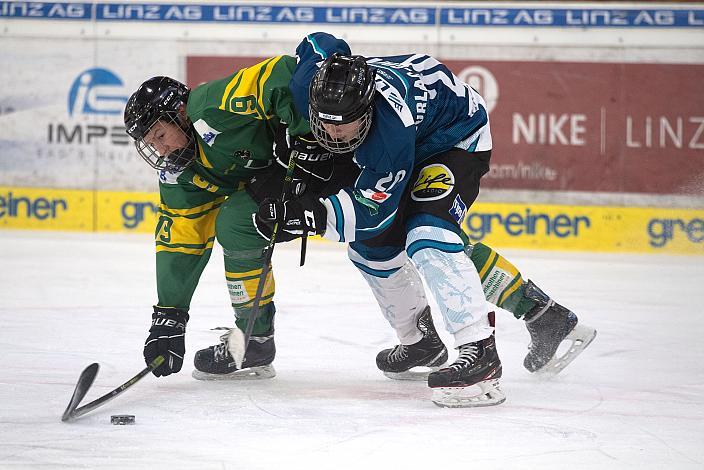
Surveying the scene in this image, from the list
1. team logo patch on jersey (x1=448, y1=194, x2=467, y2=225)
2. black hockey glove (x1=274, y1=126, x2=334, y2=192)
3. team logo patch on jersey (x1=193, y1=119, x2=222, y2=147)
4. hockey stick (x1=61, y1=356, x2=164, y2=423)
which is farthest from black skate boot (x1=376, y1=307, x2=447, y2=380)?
team logo patch on jersey (x1=193, y1=119, x2=222, y2=147)

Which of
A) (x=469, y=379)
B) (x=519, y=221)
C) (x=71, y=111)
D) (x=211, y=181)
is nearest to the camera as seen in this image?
(x=469, y=379)

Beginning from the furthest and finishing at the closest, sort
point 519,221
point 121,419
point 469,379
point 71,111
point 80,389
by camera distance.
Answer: point 71,111
point 519,221
point 469,379
point 80,389
point 121,419

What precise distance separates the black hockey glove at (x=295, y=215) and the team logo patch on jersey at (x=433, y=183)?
0.27 m

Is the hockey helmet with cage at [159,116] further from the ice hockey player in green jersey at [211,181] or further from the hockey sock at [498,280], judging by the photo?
the hockey sock at [498,280]

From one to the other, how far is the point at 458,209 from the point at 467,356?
38 centimetres

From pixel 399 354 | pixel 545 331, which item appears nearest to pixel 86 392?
pixel 399 354

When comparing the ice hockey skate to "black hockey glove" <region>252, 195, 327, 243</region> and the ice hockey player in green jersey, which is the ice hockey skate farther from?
the ice hockey player in green jersey

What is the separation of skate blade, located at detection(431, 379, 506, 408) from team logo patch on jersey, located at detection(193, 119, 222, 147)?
861mm

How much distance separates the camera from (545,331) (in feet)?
10.3

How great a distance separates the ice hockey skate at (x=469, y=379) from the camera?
271 centimetres

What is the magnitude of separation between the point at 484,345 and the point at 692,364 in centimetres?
93

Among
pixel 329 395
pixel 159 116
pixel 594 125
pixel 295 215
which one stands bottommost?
pixel 329 395

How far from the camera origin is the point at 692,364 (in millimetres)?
3334

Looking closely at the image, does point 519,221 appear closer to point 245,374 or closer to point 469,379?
point 245,374
